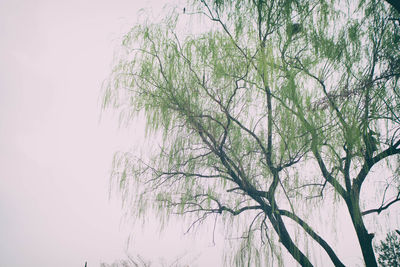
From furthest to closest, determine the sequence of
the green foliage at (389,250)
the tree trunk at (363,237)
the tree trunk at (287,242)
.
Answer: the green foliage at (389,250) → the tree trunk at (363,237) → the tree trunk at (287,242)

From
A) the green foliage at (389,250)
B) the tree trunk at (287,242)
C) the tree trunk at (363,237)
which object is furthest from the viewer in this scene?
the green foliage at (389,250)

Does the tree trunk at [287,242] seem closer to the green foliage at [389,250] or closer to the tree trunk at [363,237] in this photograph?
the tree trunk at [363,237]

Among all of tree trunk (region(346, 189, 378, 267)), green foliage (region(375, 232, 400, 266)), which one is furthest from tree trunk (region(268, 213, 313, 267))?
Result: green foliage (region(375, 232, 400, 266))

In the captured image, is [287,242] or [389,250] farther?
[389,250]

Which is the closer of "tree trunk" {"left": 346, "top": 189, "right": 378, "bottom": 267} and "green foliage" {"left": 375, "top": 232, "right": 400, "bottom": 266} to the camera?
"tree trunk" {"left": 346, "top": 189, "right": 378, "bottom": 267}

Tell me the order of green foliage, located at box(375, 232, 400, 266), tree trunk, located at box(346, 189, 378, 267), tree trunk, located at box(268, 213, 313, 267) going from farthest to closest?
green foliage, located at box(375, 232, 400, 266)
tree trunk, located at box(346, 189, 378, 267)
tree trunk, located at box(268, 213, 313, 267)

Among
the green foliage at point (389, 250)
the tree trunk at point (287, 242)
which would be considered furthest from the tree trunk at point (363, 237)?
the green foliage at point (389, 250)

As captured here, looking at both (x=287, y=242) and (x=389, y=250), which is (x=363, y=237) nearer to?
(x=287, y=242)

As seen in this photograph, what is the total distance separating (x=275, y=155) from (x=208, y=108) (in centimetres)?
73

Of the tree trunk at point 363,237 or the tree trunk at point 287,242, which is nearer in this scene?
the tree trunk at point 287,242


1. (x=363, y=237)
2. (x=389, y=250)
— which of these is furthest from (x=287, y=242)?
(x=389, y=250)

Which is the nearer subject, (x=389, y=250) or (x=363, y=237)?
(x=363, y=237)

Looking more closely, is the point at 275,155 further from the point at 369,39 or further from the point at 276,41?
the point at 369,39

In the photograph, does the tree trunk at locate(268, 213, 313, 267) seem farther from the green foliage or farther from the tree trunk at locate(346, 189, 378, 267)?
the green foliage
